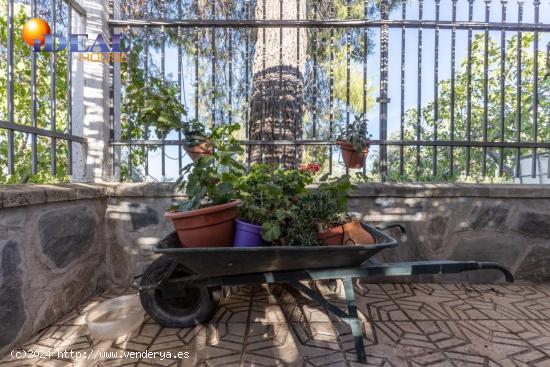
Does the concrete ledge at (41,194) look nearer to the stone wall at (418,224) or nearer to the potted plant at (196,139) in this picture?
the stone wall at (418,224)

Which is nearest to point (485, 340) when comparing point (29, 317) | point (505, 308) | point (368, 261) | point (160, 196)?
point (505, 308)

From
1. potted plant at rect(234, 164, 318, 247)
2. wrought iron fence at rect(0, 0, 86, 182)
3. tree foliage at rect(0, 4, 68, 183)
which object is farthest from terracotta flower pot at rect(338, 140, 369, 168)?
tree foliage at rect(0, 4, 68, 183)

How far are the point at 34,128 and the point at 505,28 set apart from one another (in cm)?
368

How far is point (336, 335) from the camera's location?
5.45 feet

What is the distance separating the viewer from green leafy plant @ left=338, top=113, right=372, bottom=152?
2.35 meters

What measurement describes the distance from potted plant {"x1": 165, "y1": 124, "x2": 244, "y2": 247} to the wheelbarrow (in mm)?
133

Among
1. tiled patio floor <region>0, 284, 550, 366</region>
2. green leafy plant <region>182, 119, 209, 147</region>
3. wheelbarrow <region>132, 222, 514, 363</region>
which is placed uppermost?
green leafy plant <region>182, 119, 209, 147</region>

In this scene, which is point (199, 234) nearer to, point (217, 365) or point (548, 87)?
point (217, 365)

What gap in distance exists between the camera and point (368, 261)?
1651mm

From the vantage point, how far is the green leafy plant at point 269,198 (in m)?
1.54

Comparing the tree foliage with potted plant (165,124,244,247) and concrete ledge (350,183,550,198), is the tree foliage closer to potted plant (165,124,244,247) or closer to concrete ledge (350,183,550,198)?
potted plant (165,124,244,247)

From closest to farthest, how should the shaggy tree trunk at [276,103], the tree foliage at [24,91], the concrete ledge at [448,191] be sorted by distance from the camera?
the concrete ledge at [448,191]
the shaggy tree trunk at [276,103]
the tree foliage at [24,91]

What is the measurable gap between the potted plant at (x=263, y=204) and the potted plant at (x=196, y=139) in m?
0.43

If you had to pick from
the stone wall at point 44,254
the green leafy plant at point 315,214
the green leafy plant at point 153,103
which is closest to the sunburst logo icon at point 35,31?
the green leafy plant at point 153,103
